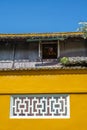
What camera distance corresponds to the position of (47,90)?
34.0 feet

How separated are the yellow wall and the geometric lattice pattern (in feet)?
0.47

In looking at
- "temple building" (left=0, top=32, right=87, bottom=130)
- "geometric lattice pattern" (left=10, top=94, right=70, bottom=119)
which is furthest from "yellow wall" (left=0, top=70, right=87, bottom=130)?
"geometric lattice pattern" (left=10, top=94, right=70, bottom=119)

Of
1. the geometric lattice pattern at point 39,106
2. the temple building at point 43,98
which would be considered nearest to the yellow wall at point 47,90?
the temple building at point 43,98

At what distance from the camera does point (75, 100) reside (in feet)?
33.6

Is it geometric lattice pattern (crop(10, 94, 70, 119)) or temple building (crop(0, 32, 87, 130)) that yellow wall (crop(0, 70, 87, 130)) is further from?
geometric lattice pattern (crop(10, 94, 70, 119))

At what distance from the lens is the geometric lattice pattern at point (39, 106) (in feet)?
34.0

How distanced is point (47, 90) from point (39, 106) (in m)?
0.55

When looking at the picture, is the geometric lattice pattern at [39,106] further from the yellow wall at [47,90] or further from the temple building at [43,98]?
the yellow wall at [47,90]

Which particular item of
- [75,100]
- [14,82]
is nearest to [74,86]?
[75,100]

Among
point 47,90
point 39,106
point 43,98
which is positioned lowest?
point 39,106

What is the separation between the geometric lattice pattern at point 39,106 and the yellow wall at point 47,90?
0.14 meters

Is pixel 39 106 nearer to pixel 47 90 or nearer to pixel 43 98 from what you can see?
pixel 43 98

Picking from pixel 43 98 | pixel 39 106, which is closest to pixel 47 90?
pixel 43 98

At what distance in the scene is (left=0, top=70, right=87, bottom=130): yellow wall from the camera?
10.2m
